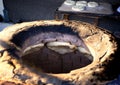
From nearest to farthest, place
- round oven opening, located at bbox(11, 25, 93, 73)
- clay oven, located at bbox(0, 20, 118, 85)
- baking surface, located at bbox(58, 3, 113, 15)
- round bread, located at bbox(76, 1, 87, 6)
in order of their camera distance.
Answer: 1. clay oven, located at bbox(0, 20, 118, 85)
2. round oven opening, located at bbox(11, 25, 93, 73)
3. baking surface, located at bbox(58, 3, 113, 15)
4. round bread, located at bbox(76, 1, 87, 6)

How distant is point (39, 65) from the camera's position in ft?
8.26

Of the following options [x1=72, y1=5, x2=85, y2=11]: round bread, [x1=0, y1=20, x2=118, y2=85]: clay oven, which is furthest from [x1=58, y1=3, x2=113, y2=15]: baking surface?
[x1=0, y1=20, x2=118, y2=85]: clay oven

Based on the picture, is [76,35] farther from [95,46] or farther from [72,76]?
[72,76]

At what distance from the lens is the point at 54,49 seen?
8.29 ft

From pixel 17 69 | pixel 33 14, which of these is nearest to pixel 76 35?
pixel 17 69

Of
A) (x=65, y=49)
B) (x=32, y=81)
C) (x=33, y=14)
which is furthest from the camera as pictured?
(x=33, y=14)

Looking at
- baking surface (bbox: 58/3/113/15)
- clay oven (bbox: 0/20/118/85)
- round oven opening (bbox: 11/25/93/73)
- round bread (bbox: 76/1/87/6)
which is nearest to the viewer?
clay oven (bbox: 0/20/118/85)

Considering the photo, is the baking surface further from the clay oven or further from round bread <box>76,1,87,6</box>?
the clay oven

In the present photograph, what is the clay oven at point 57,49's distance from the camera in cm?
190

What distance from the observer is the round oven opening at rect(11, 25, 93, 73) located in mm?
2408

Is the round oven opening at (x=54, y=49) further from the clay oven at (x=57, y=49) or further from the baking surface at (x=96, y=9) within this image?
the baking surface at (x=96, y=9)

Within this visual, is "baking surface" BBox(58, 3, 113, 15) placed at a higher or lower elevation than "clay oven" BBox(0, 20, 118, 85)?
lower

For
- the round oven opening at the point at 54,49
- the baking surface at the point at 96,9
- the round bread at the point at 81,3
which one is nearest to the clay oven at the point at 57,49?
the round oven opening at the point at 54,49

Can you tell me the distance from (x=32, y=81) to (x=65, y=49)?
0.84m
